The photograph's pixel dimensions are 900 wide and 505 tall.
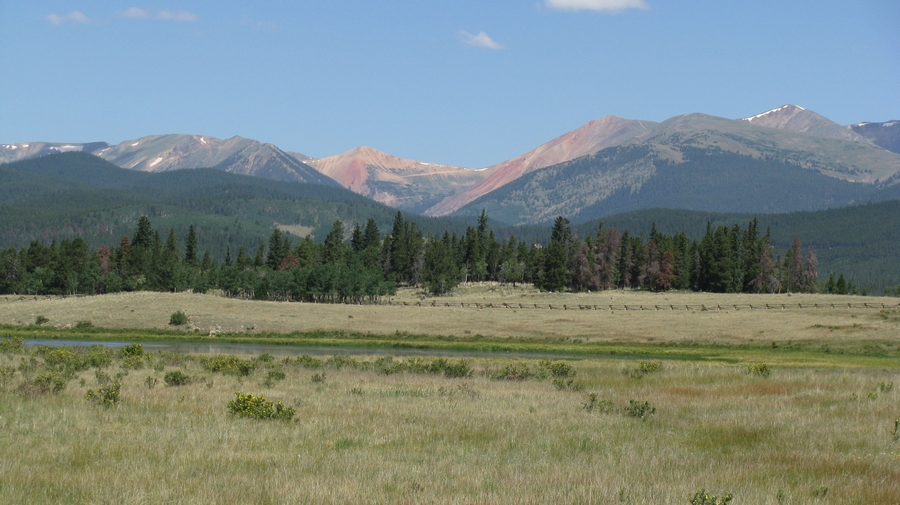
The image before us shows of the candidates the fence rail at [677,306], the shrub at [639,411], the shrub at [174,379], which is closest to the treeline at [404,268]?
the fence rail at [677,306]

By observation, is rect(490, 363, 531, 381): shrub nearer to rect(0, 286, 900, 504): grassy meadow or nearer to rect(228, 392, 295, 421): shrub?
rect(0, 286, 900, 504): grassy meadow

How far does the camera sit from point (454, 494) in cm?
1390

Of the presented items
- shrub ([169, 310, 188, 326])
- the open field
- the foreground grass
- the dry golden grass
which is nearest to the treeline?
the open field

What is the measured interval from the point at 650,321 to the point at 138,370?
203 feet

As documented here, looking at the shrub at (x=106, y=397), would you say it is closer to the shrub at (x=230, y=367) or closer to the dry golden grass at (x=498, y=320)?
the shrub at (x=230, y=367)

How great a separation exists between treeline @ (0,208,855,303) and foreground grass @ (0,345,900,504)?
335 ft

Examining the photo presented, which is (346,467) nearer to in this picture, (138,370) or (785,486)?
(785,486)

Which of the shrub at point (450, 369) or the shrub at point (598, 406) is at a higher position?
the shrub at point (598, 406)

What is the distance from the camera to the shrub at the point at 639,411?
24.2 m

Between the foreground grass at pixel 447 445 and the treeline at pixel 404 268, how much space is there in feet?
335

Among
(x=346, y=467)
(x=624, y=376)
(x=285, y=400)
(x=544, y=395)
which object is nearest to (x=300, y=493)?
(x=346, y=467)

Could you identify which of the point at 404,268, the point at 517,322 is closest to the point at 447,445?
the point at 517,322

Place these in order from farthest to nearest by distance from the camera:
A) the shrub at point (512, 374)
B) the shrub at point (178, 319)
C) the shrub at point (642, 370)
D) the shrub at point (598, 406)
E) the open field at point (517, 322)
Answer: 1. the shrub at point (178, 319)
2. the open field at point (517, 322)
3. the shrub at point (642, 370)
4. the shrub at point (512, 374)
5. the shrub at point (598, 406)

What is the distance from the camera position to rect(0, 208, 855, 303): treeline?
455 ft
